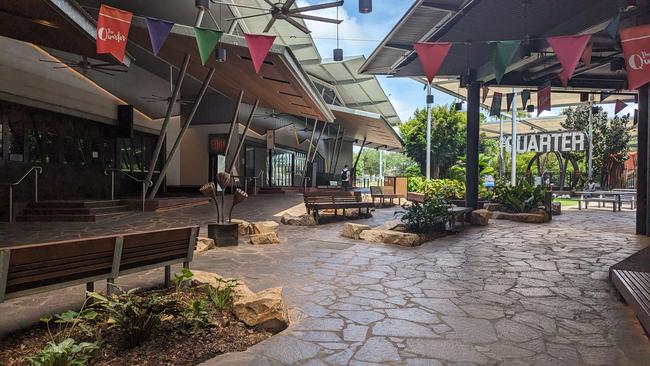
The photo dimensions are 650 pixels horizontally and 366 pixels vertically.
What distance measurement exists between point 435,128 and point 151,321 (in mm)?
22590

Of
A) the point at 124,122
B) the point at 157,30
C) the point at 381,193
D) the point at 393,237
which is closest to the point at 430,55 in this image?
the point at 393,237

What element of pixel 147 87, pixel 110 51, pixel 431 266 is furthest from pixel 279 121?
pixel 431 266

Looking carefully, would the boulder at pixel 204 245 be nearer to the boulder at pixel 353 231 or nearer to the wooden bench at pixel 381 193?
the boulder at pixel 353 231

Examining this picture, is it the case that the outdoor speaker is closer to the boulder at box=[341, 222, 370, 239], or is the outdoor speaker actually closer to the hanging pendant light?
the hanging pendant light

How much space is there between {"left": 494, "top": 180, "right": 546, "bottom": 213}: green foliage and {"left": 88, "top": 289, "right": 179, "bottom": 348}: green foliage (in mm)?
11782

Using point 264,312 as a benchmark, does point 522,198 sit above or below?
above

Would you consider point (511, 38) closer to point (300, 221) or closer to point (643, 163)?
point (643, 163)

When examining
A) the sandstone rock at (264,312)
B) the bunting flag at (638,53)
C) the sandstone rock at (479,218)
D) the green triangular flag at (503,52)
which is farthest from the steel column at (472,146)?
the sandstone rock at (264,312)

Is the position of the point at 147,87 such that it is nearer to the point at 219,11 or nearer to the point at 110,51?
the point at 219,11

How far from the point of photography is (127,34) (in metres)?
7.22

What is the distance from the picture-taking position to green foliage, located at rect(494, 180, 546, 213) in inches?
485

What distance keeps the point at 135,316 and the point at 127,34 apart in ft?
20.0

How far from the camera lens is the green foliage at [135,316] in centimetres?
294

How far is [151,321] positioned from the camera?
305cm
